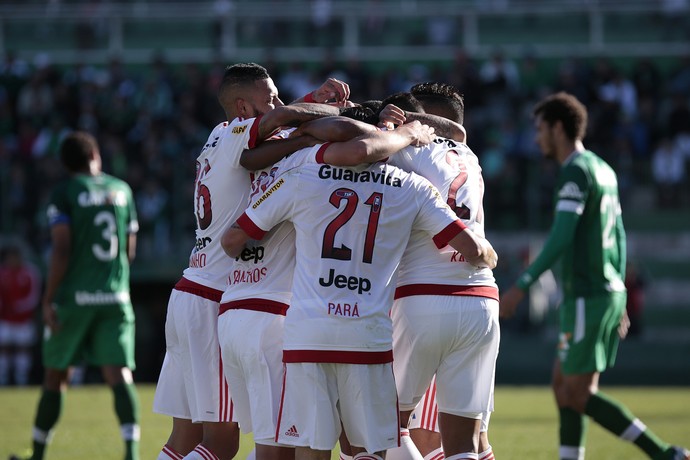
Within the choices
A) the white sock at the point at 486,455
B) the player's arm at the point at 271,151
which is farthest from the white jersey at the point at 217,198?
the white sock at the point at 486,455

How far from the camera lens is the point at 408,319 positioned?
20.3 feet

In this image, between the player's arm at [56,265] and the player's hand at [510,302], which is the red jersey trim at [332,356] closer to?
the player's hand at [510,302]

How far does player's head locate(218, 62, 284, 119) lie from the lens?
6664 millimetres

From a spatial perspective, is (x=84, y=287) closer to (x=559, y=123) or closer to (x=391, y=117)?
(x=559, y=123)

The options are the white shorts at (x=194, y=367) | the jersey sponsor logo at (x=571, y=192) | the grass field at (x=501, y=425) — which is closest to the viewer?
the white shorts at (x=194, y=367)

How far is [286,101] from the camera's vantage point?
23.0m

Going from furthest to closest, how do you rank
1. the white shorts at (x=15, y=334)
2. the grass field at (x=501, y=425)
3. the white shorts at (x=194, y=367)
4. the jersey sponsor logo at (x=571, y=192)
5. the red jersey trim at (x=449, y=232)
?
the white shorts at (x=15, y=334) → the grass field at (x=501, y=425) → the jersey sponsor logo at (x=571, y=192) → the white shorts at (x=194, y=367) → the red jersey trim at (x=449, y=232)

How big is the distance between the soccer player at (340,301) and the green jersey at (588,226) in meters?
2.48

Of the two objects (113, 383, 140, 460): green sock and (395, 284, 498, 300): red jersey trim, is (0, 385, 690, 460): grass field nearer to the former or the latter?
(113, 383, 140, 460): green sock

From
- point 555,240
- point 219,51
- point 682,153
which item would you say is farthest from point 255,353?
point 219,51

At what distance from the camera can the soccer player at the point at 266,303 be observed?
5.81m

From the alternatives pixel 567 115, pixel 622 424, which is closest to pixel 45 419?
pixel 622 424

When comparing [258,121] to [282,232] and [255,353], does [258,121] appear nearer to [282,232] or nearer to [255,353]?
[282,232]

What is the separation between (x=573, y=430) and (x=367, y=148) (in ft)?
10.9
